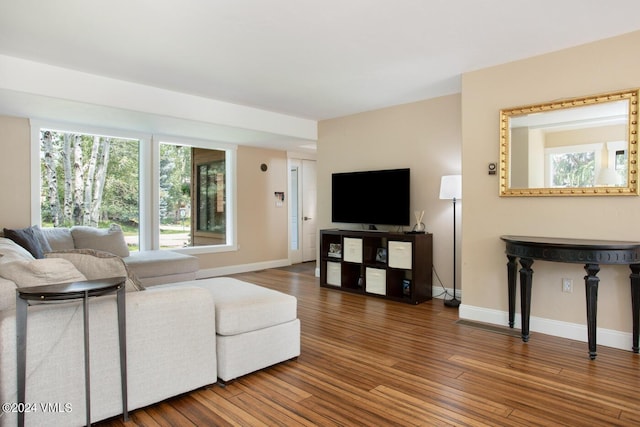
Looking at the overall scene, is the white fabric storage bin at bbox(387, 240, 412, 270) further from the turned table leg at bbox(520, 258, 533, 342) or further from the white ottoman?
the white ottoman

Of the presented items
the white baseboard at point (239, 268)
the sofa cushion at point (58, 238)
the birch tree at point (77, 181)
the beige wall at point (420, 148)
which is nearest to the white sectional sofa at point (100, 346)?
the sofa cushion at point (58, 238)

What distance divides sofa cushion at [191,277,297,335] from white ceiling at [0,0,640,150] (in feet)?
6.44

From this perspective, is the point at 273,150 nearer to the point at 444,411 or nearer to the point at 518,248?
the point at 518,248

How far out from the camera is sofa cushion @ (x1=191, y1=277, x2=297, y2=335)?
2.46m

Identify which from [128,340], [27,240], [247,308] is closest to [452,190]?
[247,308]

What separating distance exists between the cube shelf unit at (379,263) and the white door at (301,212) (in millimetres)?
2292

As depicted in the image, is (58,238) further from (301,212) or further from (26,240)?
(301,212)

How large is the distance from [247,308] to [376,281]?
2.57 metres

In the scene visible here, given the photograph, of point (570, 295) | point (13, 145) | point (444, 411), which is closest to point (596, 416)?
point (444, 411)

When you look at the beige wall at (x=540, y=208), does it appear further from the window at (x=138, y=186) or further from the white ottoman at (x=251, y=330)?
the window at (x=138, y=186)

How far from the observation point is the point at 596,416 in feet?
6.84

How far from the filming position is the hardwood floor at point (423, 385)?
2076mm

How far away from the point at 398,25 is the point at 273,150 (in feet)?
15.2

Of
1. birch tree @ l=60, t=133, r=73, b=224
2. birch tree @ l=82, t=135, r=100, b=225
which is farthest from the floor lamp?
birch tree @ l=60, t=133, r=73, b=224
